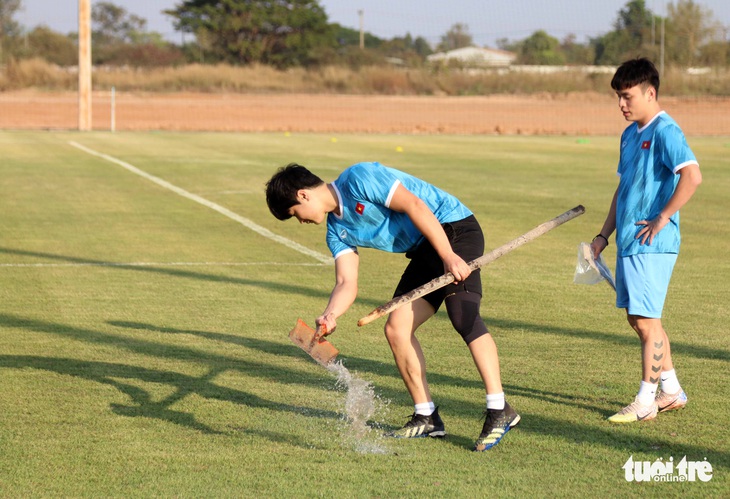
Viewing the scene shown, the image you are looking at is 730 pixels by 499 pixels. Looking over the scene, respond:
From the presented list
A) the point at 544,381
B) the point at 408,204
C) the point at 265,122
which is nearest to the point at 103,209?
the point at 544,381

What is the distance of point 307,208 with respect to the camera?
16.4 feet

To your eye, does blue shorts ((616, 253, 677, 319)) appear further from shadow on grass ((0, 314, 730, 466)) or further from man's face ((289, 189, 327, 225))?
man's face ((289, 189, 327, 225))

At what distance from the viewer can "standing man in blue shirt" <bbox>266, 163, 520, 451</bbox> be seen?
196 inches

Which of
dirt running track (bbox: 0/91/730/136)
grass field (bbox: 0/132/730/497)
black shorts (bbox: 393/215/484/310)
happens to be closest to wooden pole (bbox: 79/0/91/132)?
dirt running track (bbox: 0/91/730/136)

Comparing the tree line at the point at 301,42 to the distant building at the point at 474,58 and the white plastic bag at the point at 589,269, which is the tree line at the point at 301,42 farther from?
the white plastic bag at the point at 589,269

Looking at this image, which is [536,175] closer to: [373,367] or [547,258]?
[547,258]

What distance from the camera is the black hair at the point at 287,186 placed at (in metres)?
4.96

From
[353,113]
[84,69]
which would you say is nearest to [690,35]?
[353,113]

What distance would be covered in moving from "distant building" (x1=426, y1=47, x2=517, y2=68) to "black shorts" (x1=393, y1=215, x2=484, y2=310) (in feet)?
188

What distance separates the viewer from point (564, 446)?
207 inches

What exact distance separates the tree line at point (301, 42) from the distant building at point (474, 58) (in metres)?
1.11

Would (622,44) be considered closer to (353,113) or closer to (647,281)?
(353,113)

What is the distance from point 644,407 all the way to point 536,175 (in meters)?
15.7

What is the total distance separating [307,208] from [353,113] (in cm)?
4325
